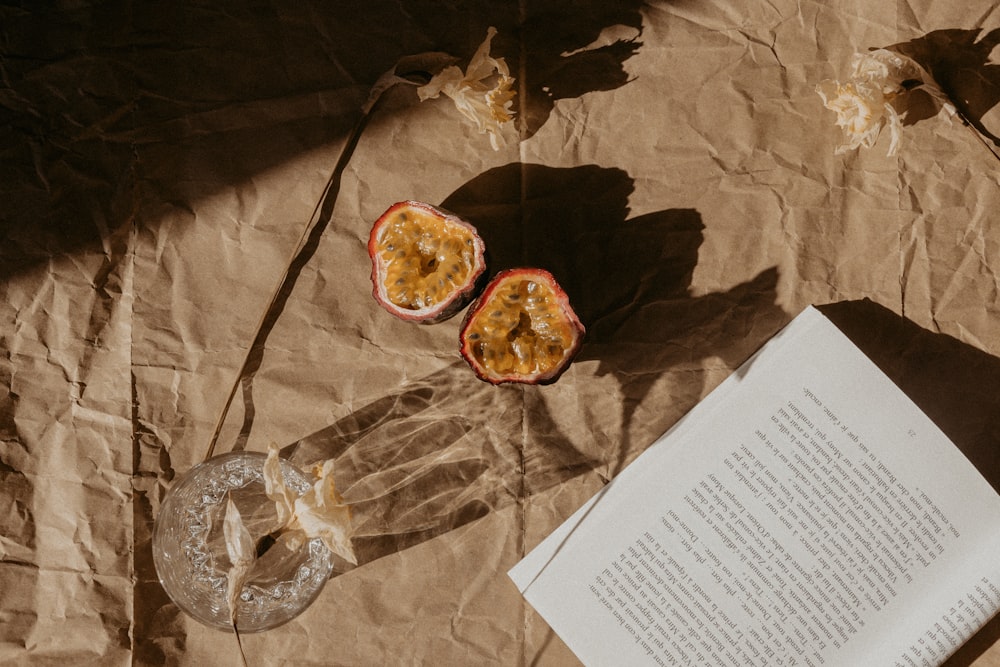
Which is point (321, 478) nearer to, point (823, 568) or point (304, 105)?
point (304, 105)

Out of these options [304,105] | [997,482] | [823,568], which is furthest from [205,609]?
[997,482]

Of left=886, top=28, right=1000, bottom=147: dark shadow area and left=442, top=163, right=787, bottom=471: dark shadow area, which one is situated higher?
left=886, top=28, right=1000, bottom=147: dark shadow area

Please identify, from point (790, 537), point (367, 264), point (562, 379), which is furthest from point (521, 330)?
point (790, 537)

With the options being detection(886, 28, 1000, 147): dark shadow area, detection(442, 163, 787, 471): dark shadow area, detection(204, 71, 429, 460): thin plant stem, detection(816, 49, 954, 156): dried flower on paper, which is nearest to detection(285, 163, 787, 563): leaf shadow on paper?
detection(442, 163, 787, 471): dark shadow area

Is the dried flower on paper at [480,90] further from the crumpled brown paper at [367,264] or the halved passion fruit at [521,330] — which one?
the halved passion fruit at [521,330]

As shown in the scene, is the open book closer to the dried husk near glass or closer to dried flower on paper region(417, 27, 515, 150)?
the dried husk near glass

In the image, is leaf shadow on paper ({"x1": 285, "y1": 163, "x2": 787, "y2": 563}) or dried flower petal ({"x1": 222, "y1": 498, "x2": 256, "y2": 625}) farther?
leaf shadow on paper ({"x1": 285, "y1": 163, "x2": 787, "y2": 563})

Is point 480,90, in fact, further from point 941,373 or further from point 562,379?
point 941,373
